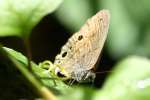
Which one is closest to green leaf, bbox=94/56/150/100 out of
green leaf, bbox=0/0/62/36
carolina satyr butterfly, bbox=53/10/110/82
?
green leaf, bbox=0/0/62/36

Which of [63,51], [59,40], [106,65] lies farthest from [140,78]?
[59,40]

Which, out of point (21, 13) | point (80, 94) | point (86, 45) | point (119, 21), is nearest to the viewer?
point (80, 94)

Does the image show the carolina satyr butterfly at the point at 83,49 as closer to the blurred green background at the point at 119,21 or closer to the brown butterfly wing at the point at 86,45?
the brown butterfly wing at the point at 86,45

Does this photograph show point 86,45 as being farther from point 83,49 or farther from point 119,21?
point 119,21

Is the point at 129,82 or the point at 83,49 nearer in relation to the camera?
the point at 129,82

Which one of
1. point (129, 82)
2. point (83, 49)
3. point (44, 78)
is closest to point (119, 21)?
point (83, 49)

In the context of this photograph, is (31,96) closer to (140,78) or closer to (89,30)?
(140,78)

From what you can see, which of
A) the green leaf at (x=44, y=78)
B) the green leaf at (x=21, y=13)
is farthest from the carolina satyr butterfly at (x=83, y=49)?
the green leaf at (x=21, y=13)
